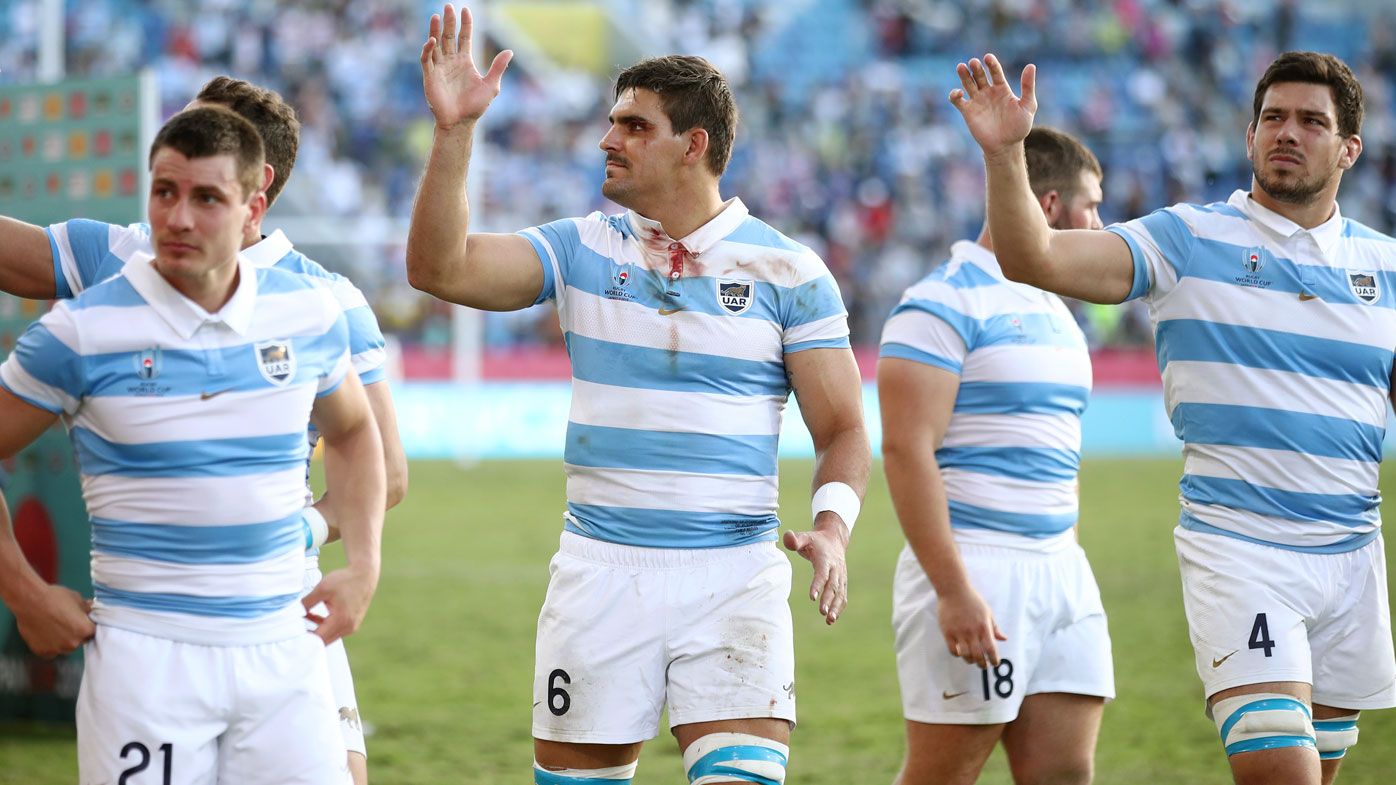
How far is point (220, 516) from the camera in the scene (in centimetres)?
319

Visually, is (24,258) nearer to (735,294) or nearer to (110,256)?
(110,256)

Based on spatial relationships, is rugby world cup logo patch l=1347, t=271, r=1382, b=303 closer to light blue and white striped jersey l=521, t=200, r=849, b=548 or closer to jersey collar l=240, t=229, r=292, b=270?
light blue and white striped jersey l=521, t=200, r=849, b=548

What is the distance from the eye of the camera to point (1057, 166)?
483cm

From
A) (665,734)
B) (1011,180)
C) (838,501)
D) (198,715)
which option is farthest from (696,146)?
(665,734)

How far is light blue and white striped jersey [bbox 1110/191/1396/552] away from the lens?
4.22m

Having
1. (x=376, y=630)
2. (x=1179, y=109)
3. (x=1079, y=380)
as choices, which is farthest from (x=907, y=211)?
(x=1079, y=380)

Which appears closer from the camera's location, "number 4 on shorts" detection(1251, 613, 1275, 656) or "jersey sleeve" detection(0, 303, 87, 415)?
"jersey sleeve" detection(0, 303, 87, 415)

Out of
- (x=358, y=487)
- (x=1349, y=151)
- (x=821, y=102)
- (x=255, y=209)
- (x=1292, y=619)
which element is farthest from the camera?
(x=821, y=102)

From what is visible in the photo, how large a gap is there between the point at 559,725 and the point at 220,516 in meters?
1.06

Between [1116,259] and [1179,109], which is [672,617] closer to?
[1116,259]

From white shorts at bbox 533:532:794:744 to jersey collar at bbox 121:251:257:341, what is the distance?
3.55 feet

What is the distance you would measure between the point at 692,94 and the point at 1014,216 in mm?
854

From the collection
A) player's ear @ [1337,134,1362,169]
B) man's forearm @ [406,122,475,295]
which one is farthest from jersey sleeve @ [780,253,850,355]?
player's ear @ [1337,134,1362,169]

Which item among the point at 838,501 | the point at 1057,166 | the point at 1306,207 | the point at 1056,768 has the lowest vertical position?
the point at 1056,768
